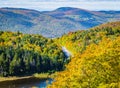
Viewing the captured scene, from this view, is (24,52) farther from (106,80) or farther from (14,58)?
(106,80)

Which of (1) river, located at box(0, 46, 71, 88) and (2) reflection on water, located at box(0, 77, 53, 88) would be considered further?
(1) river, located at box(0, 46, 71, 88)

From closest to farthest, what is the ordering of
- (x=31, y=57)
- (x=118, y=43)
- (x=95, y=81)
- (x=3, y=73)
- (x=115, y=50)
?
1. (x=95, y=81)
2. (x=115, y=50)
3. (x=118, y=43)
4. (x=3, y=73)
5. (x=31, y=57)

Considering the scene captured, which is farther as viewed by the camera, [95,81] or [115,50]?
[115,50]

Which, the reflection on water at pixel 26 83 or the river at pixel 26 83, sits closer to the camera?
the reflection on water at pixel 26 83

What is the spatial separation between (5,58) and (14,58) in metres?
3.60

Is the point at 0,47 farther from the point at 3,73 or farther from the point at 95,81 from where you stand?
the point at 95,81

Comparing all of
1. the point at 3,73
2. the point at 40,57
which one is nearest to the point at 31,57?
the point at 40,57

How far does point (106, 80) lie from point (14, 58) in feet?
428

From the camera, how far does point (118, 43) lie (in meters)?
56.7

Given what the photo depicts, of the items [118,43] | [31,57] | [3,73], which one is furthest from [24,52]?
[118,43]

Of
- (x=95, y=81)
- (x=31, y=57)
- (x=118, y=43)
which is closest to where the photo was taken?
(x=95, y=81)

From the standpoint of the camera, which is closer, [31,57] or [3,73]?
[3,73]

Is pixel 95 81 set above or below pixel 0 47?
above

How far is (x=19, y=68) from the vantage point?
171625mm
